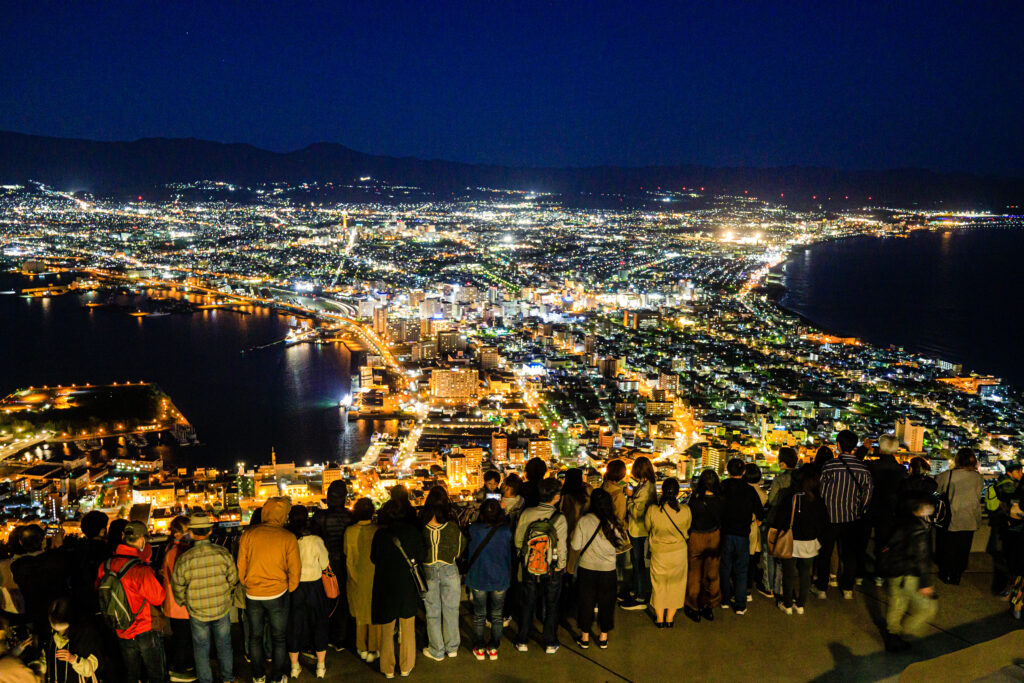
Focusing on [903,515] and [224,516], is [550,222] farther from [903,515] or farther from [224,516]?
[903,515]

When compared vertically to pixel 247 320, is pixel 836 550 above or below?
above

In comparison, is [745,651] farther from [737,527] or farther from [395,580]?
[395,580]

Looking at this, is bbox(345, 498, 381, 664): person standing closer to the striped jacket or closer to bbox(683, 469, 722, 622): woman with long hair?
bbox(683, 469, 722, 622): woman with long hair

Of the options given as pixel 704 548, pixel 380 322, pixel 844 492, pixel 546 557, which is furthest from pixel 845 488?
pixel 380 322

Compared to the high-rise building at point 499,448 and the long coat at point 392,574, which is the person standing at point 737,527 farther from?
the high-rise building at point 499,448

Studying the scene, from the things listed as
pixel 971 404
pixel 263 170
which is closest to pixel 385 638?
pixel 971 404

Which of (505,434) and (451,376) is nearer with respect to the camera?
(505,434)
